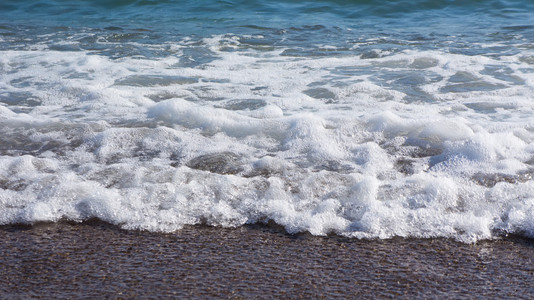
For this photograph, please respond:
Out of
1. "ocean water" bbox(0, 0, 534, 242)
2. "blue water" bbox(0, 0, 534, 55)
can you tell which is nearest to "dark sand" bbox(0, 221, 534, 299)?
"ocean water" bbox(0, 0, 534, 242)

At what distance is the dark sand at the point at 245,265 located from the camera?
235cm

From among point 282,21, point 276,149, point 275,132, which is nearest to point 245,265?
point 276,149

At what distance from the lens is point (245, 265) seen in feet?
8.41

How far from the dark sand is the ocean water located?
12 cm

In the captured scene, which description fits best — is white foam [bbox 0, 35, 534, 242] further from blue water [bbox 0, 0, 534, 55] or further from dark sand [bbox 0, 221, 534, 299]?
blue water [bbox 0, 0, 534, 55]

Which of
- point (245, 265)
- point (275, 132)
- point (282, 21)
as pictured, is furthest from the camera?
point (282, 21)

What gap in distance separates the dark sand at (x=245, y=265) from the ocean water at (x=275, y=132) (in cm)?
12

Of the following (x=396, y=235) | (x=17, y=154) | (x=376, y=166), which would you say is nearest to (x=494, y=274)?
(x=396, y=235)

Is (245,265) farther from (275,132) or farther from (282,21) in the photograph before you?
(282,21)

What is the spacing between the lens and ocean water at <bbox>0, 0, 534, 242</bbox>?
3.02 metres

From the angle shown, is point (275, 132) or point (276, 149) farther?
point (275, 132)

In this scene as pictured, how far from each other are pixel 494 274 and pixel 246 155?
1788 mm

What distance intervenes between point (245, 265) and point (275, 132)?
180cm

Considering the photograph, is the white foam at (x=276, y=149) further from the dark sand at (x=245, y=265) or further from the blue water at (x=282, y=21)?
the blue water at (x=282, y=21)
